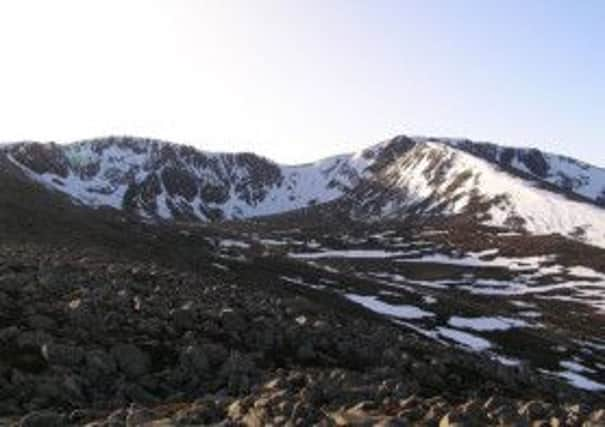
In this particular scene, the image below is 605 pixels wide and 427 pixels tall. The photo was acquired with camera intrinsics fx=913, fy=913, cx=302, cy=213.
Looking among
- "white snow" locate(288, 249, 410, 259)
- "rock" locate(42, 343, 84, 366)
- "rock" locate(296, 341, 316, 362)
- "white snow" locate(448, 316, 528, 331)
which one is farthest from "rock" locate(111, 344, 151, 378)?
"white snow" locate(288, 249, 410, 259)

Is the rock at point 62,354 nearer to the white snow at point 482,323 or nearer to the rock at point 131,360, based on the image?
the rock at point 131,360

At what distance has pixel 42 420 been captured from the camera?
1870 centimetres

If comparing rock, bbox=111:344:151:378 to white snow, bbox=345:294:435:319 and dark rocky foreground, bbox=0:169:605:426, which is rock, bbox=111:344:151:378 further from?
white snow, bbox=345:294:435:319

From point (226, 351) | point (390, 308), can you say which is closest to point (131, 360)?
point (226, 351)

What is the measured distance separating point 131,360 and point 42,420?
7.67 metres

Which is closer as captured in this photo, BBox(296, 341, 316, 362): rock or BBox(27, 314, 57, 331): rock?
BBox(27, 314, 57, 331): rock

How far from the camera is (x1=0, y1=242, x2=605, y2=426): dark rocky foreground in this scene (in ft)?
63.1

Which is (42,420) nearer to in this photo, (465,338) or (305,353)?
(305,353)

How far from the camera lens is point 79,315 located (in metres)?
29.8

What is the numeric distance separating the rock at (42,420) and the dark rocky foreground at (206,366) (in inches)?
0.9

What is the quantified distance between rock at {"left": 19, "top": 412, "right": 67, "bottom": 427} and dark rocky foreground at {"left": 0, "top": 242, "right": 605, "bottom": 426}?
23 mm

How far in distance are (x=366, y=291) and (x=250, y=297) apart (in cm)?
4543

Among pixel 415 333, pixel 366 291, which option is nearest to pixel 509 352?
pixel 415 333

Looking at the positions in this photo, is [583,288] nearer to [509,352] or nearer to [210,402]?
[509,352]
